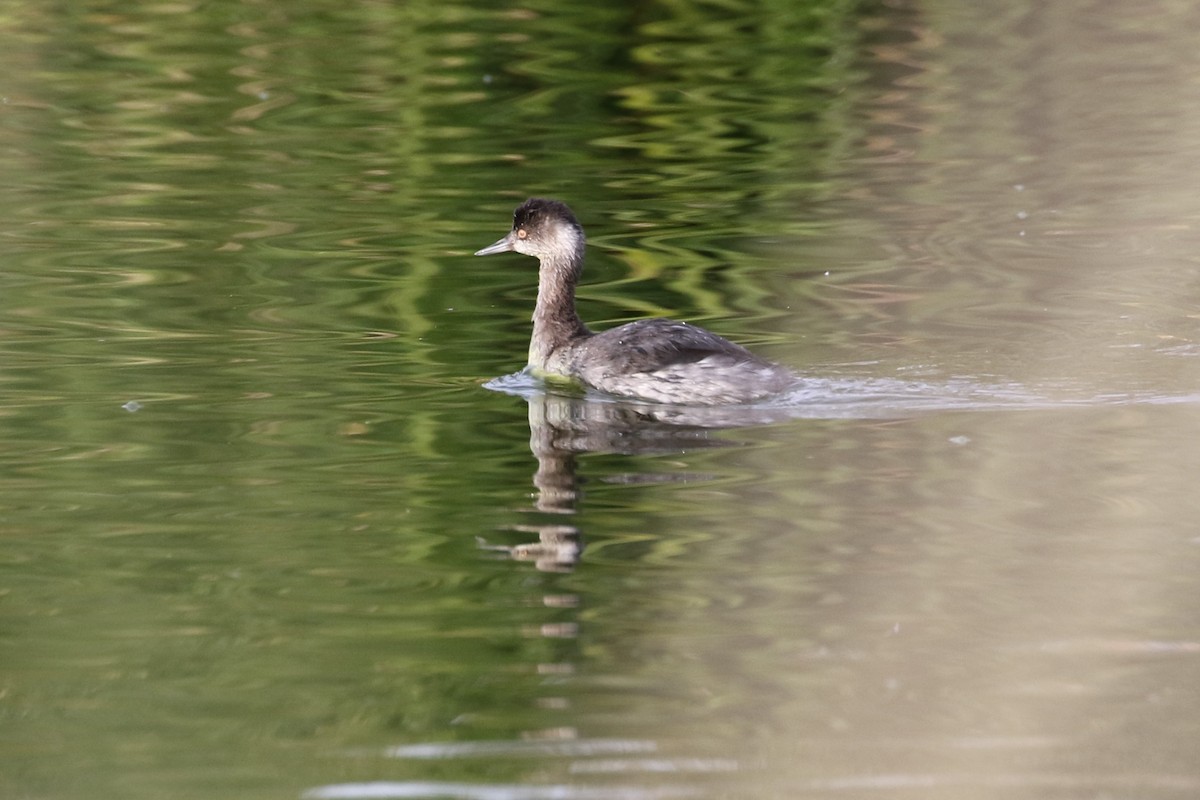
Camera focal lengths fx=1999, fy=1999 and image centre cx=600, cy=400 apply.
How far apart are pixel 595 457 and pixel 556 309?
237 cm

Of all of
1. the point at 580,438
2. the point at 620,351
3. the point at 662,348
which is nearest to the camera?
the point at 580,438

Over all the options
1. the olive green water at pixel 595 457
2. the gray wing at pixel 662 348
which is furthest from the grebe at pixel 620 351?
the olive green water at pixel 595 457

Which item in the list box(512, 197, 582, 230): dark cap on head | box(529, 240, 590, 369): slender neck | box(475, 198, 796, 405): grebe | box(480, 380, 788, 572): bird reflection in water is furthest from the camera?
box(512, 197, 582, 230): dark cap on head

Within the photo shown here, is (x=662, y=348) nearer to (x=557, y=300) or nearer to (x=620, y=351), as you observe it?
(x=620, y=351)

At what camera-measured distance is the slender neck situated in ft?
34.1

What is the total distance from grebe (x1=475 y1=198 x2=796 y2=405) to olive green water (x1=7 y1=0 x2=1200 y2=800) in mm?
228

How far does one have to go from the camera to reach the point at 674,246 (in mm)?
13211

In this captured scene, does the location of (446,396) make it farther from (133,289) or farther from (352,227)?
(352,227)

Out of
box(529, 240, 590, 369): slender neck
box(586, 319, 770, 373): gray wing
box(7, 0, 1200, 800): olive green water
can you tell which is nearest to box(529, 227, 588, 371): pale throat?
box(529, 240, 590, 369): slender neck

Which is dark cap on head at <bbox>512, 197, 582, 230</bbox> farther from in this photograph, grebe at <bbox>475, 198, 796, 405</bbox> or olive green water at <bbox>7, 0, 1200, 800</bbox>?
olive green water at <bbox>7, 0, 1200, 800</bbox>

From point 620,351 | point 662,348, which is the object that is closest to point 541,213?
point 620,351

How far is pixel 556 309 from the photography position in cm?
1068

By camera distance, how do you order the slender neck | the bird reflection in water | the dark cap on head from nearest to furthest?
the bird reflection in water
the slender neck
the dark cap on head

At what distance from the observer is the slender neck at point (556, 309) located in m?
10.4
